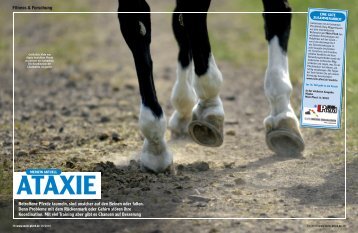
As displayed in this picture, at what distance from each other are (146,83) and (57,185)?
0.84 m

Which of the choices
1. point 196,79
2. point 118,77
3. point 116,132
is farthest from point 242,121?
point 118,77

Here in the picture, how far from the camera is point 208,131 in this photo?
18.6 feet

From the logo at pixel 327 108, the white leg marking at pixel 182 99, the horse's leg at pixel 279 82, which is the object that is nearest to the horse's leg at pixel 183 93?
the white leg marking at pixel 182 99

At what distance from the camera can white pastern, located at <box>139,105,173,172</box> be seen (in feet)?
17.6

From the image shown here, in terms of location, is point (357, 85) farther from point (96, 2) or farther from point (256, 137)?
point (96, 2)

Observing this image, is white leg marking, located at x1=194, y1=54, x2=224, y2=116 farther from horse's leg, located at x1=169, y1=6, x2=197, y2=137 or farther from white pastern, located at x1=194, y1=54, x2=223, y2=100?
horse's leg, located at x1=169, y1=6, x2=197, y2=137

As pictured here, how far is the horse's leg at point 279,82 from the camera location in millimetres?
5633

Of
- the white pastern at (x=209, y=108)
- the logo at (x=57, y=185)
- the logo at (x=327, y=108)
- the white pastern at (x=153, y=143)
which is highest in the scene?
the white pastern at (x=209, y=108)

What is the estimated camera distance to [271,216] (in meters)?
4.62

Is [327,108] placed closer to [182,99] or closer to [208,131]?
[208,131]

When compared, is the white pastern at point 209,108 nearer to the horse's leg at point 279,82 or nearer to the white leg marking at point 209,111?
the white leg marking at point 209,111

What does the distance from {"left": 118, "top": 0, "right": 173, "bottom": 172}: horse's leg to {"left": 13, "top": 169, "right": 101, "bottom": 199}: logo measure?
53cm

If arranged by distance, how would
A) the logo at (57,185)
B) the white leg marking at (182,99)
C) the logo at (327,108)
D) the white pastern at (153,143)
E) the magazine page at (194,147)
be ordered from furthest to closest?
the white leg marking at (182,99)
the white pastern at (153,143)
the logo at (327,108)
the logo at (57,185)
the magazine page at (194,147)

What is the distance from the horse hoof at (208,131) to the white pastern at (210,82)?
15cm
